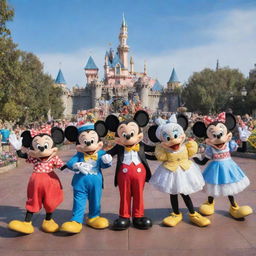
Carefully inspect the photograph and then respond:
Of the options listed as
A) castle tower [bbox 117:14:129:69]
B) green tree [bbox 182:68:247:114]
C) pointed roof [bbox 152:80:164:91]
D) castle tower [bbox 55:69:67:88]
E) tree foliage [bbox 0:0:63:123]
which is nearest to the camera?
tree foliage [bbox 0:0:63:123]

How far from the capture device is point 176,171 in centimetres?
400

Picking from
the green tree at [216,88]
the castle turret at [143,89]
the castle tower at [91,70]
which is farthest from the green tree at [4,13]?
the castle tower at [91,70]

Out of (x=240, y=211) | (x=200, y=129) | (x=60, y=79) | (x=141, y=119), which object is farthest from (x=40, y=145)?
(x=60, y=79)

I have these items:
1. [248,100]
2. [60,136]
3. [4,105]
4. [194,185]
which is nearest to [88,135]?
[60,136]

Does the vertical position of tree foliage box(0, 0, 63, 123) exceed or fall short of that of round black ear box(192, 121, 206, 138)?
it exceeds it

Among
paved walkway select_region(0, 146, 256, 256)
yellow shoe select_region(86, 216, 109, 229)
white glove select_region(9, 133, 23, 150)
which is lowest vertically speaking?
paved walkway select_region(0, 146, 256, 256)

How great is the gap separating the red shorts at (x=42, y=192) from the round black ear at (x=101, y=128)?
925mm

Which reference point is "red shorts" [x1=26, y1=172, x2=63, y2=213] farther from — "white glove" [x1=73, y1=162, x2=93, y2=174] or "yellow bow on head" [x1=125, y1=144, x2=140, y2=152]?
"yellow bow on head" [x1=125, y1=144, x2=140, y2=152]

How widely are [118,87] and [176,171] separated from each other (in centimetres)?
A: 6017

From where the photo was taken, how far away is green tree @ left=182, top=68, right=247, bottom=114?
1609 inches

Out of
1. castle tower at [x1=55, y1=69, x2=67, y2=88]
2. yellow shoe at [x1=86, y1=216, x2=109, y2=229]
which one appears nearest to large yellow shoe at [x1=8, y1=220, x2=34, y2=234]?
yellow shoe at [x1=86, y1=216, x2=109, y2=229]

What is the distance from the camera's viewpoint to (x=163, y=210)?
4.82m

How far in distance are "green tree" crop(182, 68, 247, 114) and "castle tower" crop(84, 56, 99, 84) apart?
1209 inches

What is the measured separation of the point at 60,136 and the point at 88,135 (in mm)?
521
